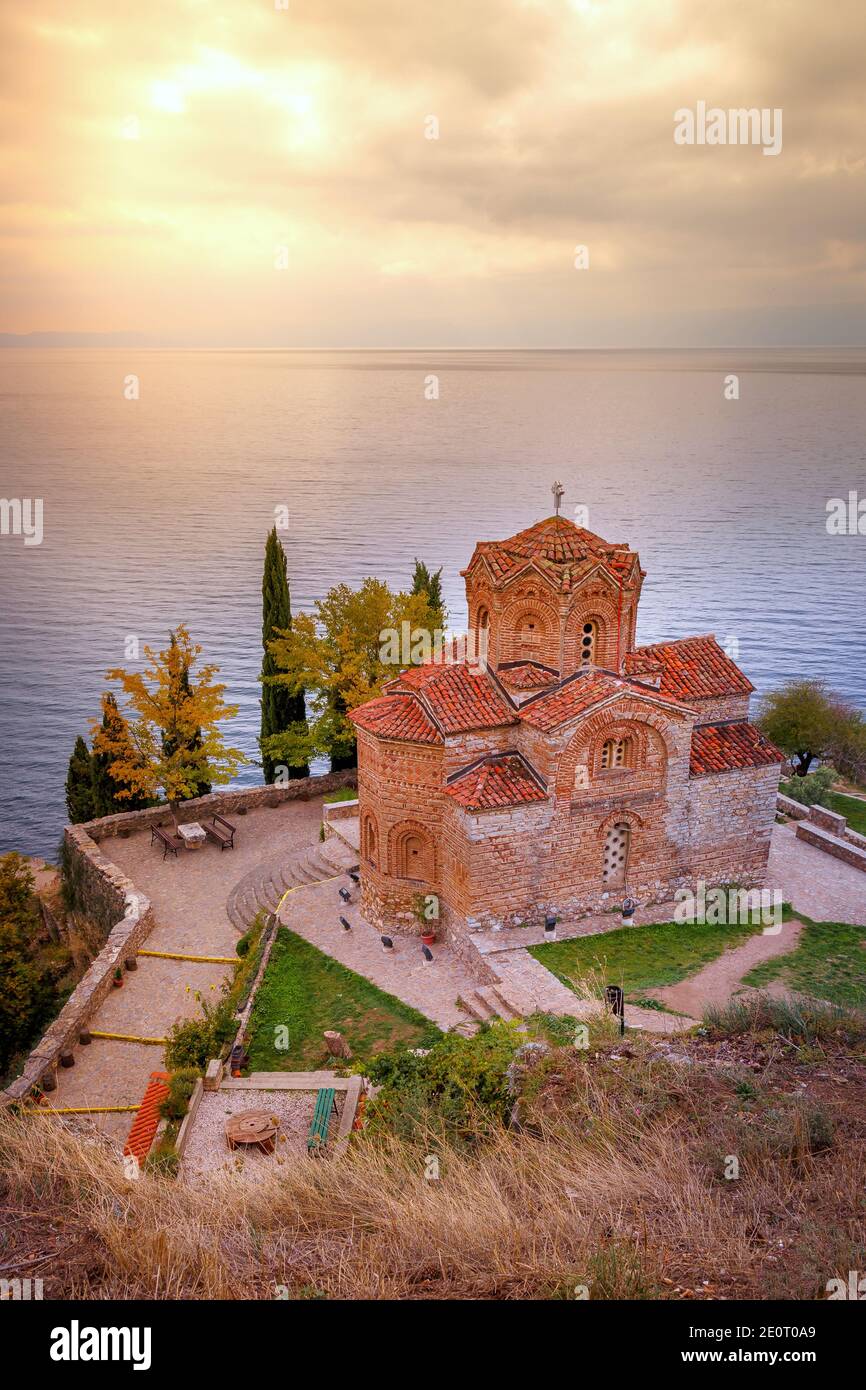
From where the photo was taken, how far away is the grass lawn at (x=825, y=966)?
20.6m

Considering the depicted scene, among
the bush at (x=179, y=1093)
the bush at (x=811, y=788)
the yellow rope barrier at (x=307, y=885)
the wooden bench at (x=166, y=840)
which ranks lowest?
the bush at (x=179, y=1093)

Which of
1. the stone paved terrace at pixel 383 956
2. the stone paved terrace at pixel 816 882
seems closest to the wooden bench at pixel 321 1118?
the stone paved terrace at pixel 383 956

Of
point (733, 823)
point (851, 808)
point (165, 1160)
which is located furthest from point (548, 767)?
point (851, 808)

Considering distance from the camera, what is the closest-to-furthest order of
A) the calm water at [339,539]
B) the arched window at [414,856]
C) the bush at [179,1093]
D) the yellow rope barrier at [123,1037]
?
the bush at [179,1093], the yellow rope barrier at [123,1037], the arched window at [414,856], the calm water at [339,539]

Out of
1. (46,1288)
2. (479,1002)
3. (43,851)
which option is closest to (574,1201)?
(46,1288)

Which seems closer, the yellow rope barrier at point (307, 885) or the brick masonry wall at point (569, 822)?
the brick masonry wall at point (569, 822)

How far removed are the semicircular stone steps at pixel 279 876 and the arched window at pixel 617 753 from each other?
353 inches

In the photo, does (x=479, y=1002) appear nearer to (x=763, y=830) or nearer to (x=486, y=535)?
(x=763, y=830)

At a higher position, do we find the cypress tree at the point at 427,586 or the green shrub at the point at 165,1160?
the cypress tree at the point at 427,586

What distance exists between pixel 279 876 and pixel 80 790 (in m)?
11.5

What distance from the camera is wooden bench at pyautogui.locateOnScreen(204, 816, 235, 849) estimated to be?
31.2 metres

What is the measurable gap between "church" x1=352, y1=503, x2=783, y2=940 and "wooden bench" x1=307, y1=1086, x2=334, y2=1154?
19.8ft

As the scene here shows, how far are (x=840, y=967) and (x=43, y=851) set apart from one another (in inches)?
1524

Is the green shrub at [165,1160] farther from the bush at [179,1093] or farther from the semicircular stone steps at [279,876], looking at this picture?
the semicircular stone steps at [279,876]
